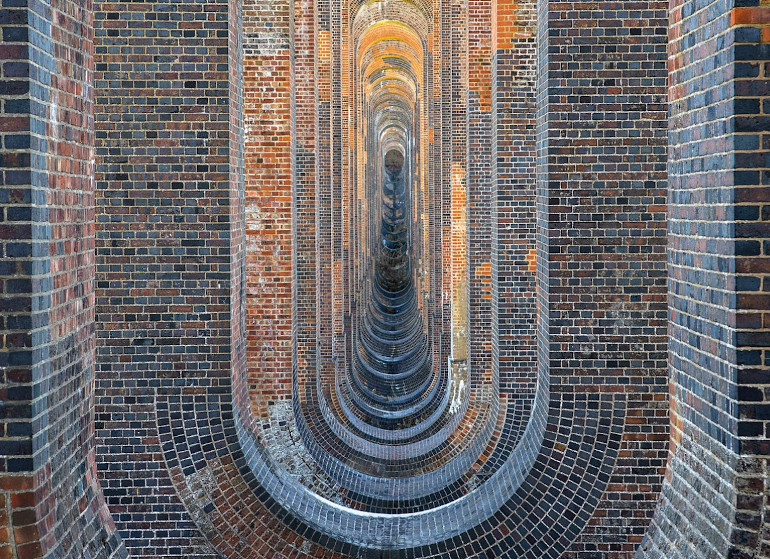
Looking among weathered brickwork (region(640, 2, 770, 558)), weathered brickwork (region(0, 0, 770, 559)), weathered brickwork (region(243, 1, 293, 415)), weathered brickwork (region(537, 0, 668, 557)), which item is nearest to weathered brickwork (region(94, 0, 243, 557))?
weathered brickwork (region(0, 0, 770, 559))

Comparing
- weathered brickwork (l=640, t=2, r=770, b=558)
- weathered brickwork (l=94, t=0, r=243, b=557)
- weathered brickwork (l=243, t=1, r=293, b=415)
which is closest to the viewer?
weathered brickwork (l=640, t=2, r=770, b=558)

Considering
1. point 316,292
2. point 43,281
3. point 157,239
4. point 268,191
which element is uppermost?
point 268,191

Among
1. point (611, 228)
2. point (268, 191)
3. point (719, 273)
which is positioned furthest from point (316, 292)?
point (719, 273)

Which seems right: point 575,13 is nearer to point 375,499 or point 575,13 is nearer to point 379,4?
point 375,499

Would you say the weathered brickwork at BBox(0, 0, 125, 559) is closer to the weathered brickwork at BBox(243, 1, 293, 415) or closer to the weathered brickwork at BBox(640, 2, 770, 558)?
the weathered brickwork at BBox(640, 2, 770, 558)

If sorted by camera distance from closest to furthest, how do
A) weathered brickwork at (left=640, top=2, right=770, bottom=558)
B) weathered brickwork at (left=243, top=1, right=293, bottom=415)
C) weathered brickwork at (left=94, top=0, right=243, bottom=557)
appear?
1. weathered brickwork at (left=640, top=2, right=770, bottom=558)
2. weathered brickwork at (left=94, top=0, right=243, bottom=557)
3. weathered brickwork at (left=243, top=1, right=293, bottom=415)

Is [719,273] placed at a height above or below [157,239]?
below

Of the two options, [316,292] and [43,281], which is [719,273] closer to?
[43,281]

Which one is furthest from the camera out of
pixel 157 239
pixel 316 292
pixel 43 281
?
pixel 316 292

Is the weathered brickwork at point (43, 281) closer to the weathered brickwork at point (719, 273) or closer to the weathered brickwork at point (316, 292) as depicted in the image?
the weathered brickwork at point (316, 292)

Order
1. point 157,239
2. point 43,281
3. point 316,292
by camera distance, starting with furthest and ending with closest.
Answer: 1. point 316,292
2. point 157,239
3. point 43,281
